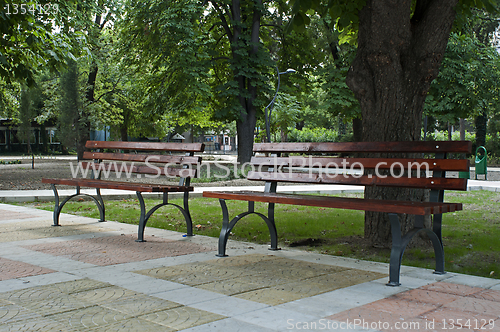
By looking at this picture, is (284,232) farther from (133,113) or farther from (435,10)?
(133,113)

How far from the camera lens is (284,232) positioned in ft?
21.9

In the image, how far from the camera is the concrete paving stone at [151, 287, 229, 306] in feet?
11.5

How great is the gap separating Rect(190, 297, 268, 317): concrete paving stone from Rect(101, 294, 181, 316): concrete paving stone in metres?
0.20

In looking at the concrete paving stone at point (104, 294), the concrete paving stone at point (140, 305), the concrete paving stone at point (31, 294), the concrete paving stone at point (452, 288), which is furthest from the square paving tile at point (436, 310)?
the concrete paving stone at point (31, 294)

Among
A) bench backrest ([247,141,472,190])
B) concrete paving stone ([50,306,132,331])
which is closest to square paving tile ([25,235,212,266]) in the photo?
bench backrest ([247,141,472,190])

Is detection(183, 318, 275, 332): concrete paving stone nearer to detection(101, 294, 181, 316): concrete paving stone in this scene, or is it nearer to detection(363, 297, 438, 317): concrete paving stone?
detection(101, 294, 181, 316): concrete paving stone

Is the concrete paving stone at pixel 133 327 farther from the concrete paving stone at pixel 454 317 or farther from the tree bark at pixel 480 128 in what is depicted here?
the tree bark at pixel 480 128

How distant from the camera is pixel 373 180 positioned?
4691 mm

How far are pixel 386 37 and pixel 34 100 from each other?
156ft

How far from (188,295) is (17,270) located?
181 cm

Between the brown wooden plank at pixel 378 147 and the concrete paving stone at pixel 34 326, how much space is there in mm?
2932

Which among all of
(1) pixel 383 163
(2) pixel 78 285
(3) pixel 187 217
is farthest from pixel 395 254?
(3) pixel 187 217

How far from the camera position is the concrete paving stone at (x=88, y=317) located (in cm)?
297

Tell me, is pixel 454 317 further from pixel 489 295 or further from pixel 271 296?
pixel 271 296
